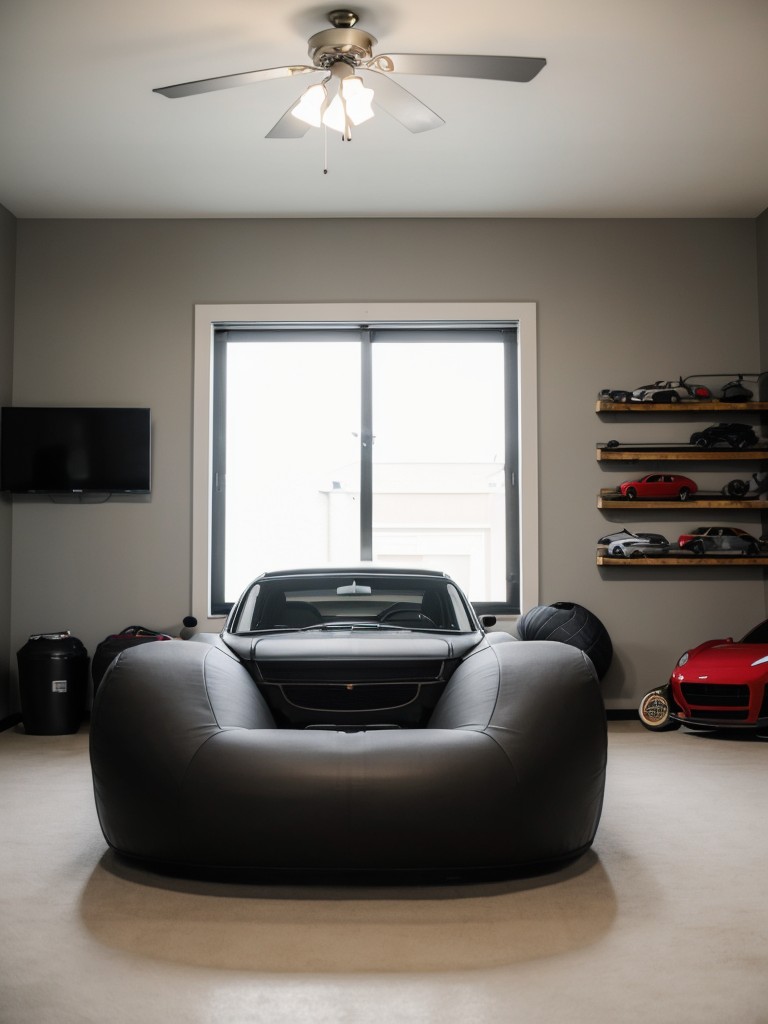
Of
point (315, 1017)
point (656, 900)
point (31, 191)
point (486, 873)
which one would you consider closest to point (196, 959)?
point (315, 1017)

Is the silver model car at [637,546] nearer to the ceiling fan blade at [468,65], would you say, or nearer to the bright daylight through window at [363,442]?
the bright daylight through window at [363,442]

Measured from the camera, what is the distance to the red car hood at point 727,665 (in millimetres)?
4539

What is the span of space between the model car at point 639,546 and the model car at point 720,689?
0.64 m

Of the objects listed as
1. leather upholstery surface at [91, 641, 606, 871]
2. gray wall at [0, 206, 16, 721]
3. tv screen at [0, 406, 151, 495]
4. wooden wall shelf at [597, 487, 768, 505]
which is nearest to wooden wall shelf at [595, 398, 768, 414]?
wooden wall shelf at [597, 487, 768, 505]

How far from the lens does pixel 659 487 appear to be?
17.4 feet

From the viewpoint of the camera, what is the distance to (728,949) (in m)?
1.99

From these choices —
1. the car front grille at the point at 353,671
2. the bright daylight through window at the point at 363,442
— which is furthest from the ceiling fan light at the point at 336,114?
the bright daylight through window at the point at 363,442

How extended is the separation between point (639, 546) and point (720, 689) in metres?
0.97

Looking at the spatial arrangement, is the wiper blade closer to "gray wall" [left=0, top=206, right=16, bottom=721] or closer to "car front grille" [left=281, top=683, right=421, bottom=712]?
"car front grille" [left=281, top=683, right=421, bottom=712]

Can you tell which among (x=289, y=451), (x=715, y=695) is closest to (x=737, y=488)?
(x=715, y=695)

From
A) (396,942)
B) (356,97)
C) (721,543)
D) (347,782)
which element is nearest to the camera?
(396,942)

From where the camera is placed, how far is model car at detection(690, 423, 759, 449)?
530cm

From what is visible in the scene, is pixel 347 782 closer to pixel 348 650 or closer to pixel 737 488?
pixel 348 650

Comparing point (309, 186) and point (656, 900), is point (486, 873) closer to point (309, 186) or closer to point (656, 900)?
point (656, 900)
